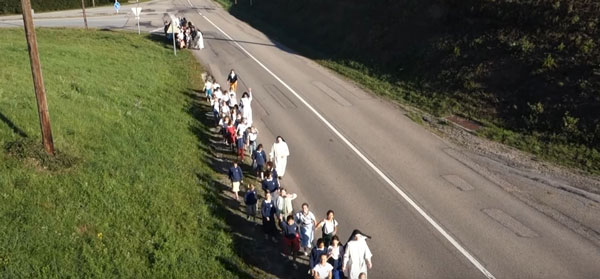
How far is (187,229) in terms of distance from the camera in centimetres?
1182

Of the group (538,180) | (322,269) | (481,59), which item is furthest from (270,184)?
(481,59)

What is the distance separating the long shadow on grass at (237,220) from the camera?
1117 centimetres

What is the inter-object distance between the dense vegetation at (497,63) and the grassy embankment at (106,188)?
1189cm

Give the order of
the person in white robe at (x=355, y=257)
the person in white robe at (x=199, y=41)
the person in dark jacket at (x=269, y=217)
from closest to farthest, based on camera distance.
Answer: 1. the person in white robe at (x=355, y=257)
2. the person in dark jacket at (x=269, y=217)
3. the person in white robe at (x=199, y=41)

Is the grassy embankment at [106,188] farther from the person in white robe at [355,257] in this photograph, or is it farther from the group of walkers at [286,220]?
the person in white robe at [355,257]

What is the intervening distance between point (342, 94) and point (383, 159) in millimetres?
8379

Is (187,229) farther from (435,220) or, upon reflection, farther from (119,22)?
(119,22)

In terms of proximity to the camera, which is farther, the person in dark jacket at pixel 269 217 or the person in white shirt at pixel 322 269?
the person in dark jacket at pixel 269 217

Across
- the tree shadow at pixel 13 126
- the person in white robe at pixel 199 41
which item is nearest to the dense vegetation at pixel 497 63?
the person in white robe at pixel 199 41

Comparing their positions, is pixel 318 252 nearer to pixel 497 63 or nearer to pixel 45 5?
pixel 497 63

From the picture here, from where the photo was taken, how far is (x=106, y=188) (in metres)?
12.5

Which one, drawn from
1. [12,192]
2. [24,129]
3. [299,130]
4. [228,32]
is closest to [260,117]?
[299,130]

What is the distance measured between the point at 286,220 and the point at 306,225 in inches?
22.3

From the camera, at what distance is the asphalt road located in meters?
11.3
